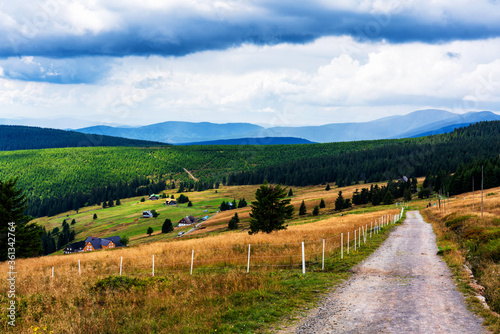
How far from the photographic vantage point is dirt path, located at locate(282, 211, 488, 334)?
946 cm

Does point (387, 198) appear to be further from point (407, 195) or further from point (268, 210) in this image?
point (268, 210)

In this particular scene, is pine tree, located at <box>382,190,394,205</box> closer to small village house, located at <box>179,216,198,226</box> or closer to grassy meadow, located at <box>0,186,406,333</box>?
small village house, located at <box>179,216,198,226</box>

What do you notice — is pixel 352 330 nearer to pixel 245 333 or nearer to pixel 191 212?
pixel 245 333

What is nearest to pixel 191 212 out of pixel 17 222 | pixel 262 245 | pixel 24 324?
Answer: pixel 17 222

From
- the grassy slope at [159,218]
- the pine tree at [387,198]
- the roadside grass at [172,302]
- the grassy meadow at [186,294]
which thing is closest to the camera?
the roadside grass at [172,302]

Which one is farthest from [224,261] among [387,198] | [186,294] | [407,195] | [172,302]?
[407,195]

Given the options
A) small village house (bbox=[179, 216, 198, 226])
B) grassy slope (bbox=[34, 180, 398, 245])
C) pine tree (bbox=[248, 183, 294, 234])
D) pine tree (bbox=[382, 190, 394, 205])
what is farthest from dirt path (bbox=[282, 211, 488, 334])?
small village house (bbox=[179, 216, 198, 226])

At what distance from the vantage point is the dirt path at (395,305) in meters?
9.46

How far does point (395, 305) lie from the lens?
11.4m

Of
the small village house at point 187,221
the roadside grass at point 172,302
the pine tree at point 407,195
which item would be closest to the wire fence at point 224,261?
the roadside grass at point 172,302

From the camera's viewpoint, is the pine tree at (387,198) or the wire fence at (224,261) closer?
the wire fence at (224,261)

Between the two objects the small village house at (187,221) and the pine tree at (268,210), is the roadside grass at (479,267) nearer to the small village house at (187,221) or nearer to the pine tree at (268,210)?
the pine tree at (268,210)

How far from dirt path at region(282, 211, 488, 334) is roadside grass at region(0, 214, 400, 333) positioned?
0.88 metres

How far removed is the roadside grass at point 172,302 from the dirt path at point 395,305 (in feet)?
2.90
